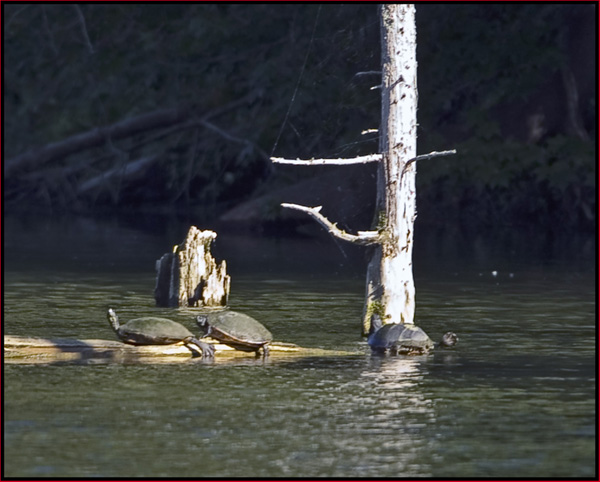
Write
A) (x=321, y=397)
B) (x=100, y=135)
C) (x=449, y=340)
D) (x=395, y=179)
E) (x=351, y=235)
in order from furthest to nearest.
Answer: (x=100, y=135) < (x=395, y=179) < (x=351, y=235) < (x=449, y=340) < (x=321, y=397)

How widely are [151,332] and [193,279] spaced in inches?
229

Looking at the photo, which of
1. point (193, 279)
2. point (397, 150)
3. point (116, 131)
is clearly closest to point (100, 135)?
point (116, 131)

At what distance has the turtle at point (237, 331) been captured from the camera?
15.0 metres

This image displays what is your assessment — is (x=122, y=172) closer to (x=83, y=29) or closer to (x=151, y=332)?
(x=83, y=29)

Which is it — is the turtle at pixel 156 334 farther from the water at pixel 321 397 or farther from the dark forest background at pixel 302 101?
the dark forest background at pixel 302 101

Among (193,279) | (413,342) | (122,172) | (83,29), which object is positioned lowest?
(413,342)

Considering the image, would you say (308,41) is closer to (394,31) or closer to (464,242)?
(464,242)

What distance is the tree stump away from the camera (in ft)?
67.4

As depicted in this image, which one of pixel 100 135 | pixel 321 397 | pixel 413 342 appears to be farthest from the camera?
pixel 100 135

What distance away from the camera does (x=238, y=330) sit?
15023mm

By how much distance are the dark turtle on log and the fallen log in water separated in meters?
0.44

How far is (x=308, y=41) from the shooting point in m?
36.4

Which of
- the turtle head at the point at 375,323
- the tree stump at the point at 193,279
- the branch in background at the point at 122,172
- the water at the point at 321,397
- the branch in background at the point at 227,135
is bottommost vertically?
the water at the point at 321,397

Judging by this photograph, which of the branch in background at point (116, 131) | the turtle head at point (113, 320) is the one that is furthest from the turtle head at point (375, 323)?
the branch in background at point (116, 131)
